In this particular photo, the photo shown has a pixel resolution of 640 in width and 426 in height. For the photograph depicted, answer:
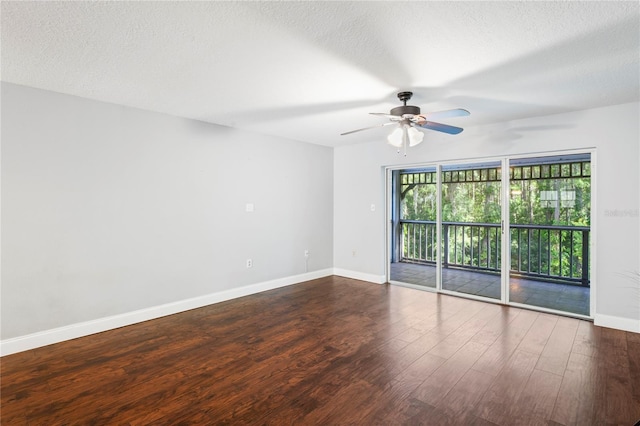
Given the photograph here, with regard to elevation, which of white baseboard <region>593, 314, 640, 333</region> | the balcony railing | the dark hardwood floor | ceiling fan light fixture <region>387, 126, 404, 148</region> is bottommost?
the dark hardwood floor

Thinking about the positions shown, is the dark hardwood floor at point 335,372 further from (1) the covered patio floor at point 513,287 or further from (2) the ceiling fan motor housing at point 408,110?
(2) the ceiling fan motor housing at point 408,110

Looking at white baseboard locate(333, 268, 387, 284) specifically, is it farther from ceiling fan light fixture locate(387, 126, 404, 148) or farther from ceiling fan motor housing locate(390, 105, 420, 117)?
ceiling fan motor housing locate(390, 105, 420, 117)

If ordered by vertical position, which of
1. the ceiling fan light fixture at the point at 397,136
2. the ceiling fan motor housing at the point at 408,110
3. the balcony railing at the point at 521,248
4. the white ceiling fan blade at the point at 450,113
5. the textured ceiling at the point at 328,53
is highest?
the textured ceiling at the point at 328,53

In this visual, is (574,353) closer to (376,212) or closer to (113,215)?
(376,212)

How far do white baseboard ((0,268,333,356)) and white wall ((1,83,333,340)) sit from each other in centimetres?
5

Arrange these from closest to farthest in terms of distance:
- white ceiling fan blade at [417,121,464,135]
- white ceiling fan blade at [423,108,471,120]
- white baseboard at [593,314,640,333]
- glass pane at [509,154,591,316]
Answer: white ceiling fan blade at [423,108,471,120], white ceiling fan blade at [417,121,464,135], white baseboard at [593,314,640,333], glass pane at [509,154,591,316]

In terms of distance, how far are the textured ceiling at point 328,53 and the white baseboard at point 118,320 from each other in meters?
2.28

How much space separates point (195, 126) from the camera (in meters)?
4.10

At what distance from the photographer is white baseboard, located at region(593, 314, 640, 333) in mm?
3359

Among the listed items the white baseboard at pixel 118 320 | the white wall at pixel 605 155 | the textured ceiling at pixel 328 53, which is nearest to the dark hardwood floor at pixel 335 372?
the white baseboard at pixel 118 320

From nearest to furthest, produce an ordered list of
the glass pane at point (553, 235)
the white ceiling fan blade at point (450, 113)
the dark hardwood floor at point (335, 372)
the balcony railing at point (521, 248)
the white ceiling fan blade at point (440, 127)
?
the dark hardwood floor at point (335, 372), the white ceiling fan blade at point (450, 113), the white ceiling fan blade at point (440, 127), the glass pane at point (553, 235), the balcony railing at point (521, 248)

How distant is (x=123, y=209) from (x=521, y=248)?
17.1 ft

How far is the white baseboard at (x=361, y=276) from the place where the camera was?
17.7 ft

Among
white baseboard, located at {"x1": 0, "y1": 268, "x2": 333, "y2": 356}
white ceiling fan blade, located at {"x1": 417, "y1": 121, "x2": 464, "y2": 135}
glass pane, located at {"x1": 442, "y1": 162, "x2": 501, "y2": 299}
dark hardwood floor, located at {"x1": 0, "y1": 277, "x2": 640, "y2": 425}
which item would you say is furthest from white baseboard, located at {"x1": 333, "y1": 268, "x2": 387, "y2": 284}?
white ceiling fan blade, located at {"x1": 417, "y1": 121, "x2": 464, "y2": 135}
